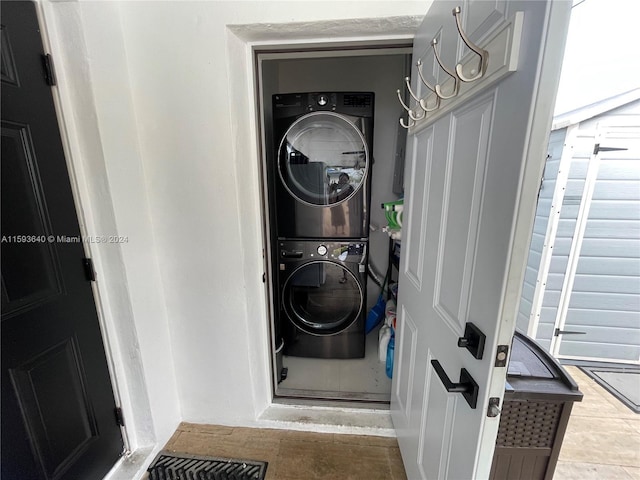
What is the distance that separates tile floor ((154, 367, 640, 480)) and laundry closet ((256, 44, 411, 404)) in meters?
0.27

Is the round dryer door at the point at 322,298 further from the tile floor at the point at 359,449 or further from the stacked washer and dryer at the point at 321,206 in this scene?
the tile floor at the point at 359,449

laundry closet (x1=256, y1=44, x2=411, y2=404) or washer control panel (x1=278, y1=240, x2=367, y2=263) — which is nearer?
laundry closet (x1=256, y1=44, x2=411, y2=404)

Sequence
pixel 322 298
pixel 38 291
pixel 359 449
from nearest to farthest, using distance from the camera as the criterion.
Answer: pixel 38 291 < pixel 359 449 < pixel 322 298

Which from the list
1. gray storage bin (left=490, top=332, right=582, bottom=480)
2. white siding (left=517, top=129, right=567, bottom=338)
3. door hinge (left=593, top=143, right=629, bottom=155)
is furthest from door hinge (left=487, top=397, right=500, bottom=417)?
door hinge (left=593, top=143, right=629, bottom=155)

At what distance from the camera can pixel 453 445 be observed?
0.83m

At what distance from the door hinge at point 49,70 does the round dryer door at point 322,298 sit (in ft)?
4.94

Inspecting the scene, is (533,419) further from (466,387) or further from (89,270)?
(89,270)

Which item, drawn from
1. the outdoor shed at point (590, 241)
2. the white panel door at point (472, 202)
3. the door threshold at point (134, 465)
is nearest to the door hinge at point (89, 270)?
the door threshold at point (134, 465)

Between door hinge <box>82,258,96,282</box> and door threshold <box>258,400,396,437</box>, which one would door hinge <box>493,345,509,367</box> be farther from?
door hinge <box>82,258,96,282</box>

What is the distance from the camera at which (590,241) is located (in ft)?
6.52

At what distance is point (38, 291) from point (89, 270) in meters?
0.18

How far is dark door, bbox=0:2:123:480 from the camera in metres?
0.85

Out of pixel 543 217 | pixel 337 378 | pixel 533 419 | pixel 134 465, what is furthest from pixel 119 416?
pixel 543 217

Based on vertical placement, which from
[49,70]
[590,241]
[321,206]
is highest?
[49,70]
